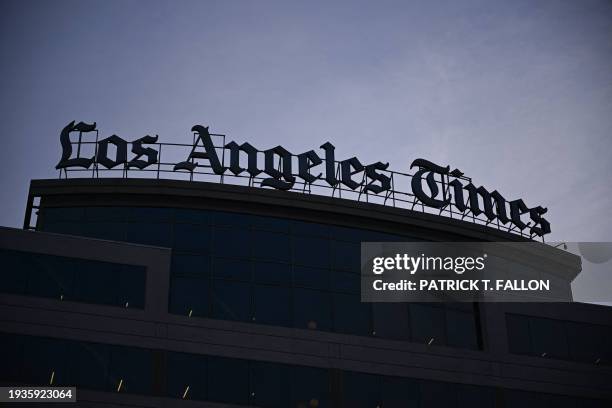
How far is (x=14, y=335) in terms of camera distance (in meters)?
52.3

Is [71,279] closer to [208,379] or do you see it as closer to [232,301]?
[232,301]

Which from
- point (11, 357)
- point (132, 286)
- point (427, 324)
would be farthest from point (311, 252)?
point (11, 357)

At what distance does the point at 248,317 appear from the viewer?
57344mm

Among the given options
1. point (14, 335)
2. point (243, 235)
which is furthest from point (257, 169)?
point (14, 335)

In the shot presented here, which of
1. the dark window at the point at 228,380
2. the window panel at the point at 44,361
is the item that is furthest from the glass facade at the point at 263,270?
the window panel at the point at 44,361

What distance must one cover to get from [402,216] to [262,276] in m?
11.5

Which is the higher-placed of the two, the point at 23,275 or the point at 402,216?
the point at 402,216

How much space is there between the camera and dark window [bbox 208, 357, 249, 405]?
5434 centimetres

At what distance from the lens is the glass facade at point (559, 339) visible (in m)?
63.5

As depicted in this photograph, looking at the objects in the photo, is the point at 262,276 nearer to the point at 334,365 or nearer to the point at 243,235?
the point at 243,235

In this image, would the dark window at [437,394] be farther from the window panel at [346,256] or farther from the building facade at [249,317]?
the window panel at [346,256]

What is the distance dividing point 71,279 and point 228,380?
11.1 meters

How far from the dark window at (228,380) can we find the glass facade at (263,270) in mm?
3015

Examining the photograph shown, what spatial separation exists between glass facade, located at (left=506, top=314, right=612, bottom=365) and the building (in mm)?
110
